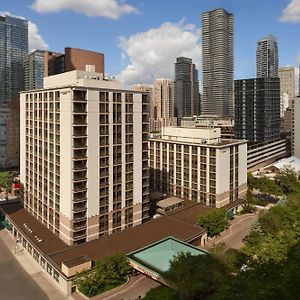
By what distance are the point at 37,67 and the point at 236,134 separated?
365 ft

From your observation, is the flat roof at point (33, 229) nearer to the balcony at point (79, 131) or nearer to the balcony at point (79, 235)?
the balcony at point (79, 235)

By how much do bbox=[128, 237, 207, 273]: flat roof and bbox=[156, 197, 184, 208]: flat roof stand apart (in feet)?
64.1

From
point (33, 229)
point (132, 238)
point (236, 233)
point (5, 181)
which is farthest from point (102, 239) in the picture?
point (5, 181)

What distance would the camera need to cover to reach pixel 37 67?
18062 centimetres

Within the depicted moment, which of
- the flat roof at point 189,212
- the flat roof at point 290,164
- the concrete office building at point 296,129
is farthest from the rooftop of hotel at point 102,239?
the concrete office building at point 296,129

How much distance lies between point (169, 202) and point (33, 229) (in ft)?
101

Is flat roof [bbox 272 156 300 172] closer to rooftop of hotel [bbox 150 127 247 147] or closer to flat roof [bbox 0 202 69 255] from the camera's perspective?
rooftop of hotel [bbox 150 127 247 147]

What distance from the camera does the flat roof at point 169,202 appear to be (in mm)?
76688

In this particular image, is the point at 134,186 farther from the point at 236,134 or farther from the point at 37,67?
the point at 37,67

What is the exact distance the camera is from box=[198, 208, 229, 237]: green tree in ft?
220

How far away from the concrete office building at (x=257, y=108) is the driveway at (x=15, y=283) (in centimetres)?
11353

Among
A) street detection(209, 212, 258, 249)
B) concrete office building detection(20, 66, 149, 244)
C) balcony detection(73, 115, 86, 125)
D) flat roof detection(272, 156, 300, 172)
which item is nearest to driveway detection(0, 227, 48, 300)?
concrete office building detection(20, 66, 149, 244)

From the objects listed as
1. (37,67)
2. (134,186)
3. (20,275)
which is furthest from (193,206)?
(37,67)

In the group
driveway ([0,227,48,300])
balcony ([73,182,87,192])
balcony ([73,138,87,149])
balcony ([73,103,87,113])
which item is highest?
balcony ([73,103,87,113])
